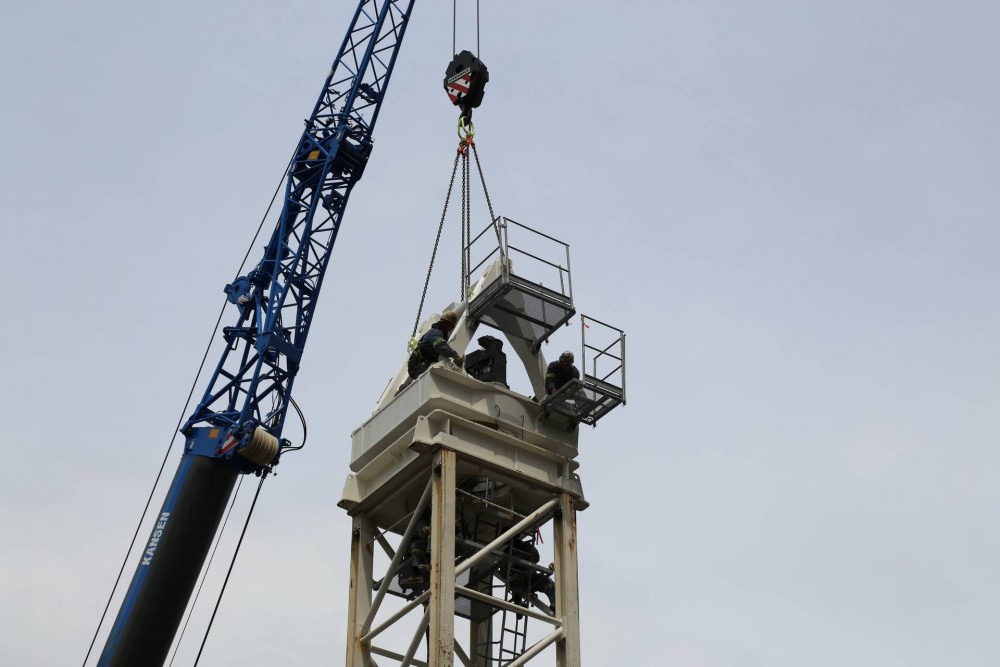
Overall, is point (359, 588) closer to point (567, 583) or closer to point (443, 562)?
point (443, 562)

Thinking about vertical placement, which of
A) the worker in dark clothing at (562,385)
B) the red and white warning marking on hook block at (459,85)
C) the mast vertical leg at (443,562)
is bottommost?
the mast vertical leg at (443,562)

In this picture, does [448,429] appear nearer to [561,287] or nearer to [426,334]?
[426,334]

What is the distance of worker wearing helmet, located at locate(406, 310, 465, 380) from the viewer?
2845cm

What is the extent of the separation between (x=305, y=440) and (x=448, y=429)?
23.0m

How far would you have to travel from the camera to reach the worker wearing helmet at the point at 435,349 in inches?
1120

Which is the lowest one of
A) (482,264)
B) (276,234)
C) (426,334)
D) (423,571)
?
(423,571)

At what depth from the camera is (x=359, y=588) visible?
2784cm

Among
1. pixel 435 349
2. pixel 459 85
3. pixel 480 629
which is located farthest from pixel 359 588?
pixel 459 85

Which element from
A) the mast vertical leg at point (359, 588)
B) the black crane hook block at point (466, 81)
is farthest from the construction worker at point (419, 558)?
the black crane hook block at point (466, 81)

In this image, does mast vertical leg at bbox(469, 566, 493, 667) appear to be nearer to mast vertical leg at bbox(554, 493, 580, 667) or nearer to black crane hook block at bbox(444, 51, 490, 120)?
mast vertical leg at bbox(554, 493, 580, 667)

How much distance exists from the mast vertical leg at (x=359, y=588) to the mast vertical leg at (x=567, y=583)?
10.7 ft

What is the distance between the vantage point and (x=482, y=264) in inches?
1198

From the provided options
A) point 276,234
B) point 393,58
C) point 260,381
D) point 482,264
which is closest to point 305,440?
point 260,381

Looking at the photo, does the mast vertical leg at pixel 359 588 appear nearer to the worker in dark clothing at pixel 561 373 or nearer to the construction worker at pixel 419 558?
the construction worker at pixel 419 558
